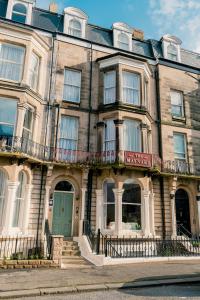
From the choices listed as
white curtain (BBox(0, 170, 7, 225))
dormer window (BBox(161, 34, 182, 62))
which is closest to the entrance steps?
white curtain (BBox(0, 170, 7, 225))

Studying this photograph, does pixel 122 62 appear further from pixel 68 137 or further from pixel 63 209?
pixel 63 209

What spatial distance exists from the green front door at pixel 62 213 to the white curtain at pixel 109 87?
21.8 feet

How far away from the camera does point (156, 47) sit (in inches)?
806

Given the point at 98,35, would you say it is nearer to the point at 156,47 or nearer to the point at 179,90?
the point at 156,47

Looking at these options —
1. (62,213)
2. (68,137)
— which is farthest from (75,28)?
(62,213)

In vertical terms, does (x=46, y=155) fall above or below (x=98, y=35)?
below

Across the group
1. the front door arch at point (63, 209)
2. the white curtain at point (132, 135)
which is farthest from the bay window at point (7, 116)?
the white curtain at point (132, 135)

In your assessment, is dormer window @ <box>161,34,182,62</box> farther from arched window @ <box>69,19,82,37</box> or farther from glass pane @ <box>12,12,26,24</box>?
glass pane @ <box>12,12,26,24</box>

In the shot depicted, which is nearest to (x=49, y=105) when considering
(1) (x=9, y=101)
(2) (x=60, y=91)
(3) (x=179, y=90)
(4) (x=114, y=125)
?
(2) (x=60, y=91)

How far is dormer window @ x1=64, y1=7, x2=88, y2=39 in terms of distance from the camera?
17734mm

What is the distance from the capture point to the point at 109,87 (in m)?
16.8

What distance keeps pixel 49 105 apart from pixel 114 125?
13.7 feet

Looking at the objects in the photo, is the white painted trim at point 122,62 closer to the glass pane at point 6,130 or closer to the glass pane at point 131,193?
the glass pane at point 6,130

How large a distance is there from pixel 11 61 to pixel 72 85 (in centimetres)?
399
